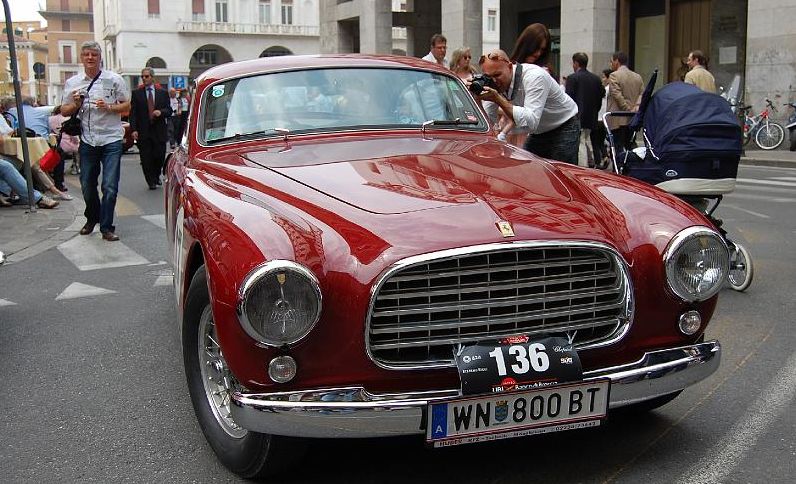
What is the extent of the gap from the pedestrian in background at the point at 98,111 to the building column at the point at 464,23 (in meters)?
20.6

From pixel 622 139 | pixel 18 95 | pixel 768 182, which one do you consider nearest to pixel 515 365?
pixel 622 139

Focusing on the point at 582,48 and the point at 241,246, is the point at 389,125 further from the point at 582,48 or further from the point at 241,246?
the point at 582,48

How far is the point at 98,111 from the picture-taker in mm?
8812

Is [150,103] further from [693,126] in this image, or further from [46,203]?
[693,126]

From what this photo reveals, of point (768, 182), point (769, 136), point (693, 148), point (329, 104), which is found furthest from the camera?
point (769, 136)

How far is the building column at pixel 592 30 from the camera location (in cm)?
2305

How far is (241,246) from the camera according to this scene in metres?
2.99

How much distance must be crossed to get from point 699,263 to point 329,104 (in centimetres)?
218

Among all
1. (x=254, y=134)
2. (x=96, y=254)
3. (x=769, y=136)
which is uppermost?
(x=254, y=134)

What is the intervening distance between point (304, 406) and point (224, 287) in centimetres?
47

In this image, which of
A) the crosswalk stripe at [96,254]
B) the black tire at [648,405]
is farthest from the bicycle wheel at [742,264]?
the crosswalk stripe at [96,254]

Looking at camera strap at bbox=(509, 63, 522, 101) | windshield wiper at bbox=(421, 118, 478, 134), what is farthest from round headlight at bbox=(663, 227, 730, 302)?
camera strap at bbox=(509, 63, 522, 101)

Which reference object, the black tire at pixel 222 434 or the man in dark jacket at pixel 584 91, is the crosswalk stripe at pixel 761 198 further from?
the black tire at pixel 222 434

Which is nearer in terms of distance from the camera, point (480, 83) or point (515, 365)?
point (515, 365)
